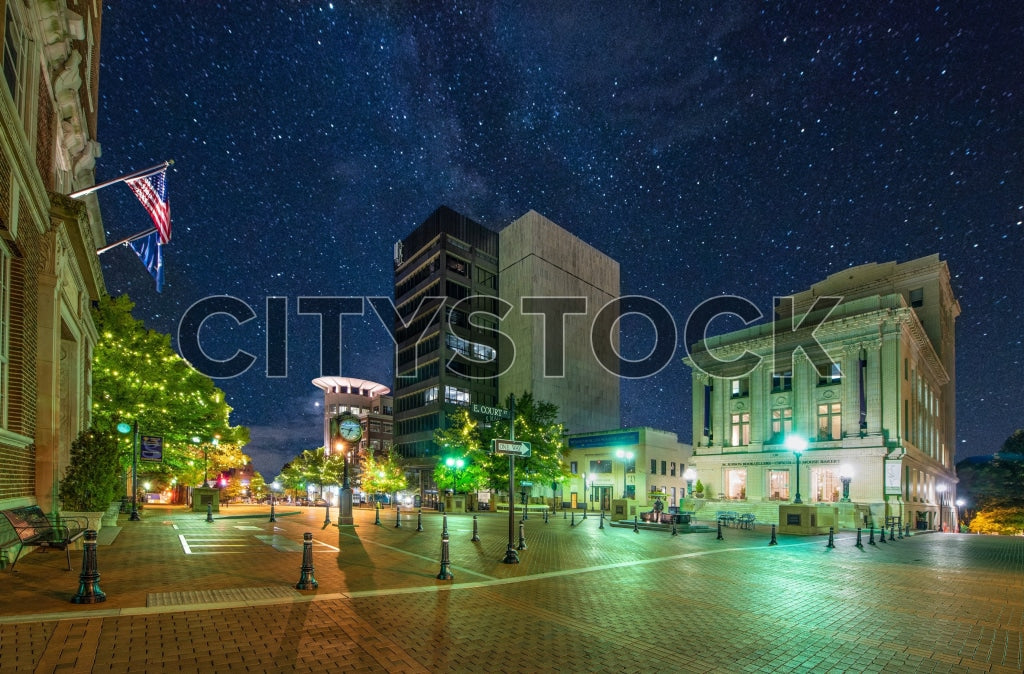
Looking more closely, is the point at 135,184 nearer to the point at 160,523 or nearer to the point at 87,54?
the point at 87,54

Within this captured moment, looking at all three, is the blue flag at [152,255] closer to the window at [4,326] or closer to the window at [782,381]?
the window at [4,326]

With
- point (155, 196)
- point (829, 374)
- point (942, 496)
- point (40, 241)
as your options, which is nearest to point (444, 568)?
point (40, 241)

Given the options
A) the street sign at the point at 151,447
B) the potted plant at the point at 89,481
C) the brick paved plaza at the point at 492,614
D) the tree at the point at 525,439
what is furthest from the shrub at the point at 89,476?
the tree at the point at 525,439

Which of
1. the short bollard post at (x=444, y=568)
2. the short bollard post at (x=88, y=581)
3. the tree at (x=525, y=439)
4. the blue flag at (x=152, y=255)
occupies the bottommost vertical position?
the tree at (x=525, y=439)

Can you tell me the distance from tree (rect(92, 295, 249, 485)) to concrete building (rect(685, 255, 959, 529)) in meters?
38.8

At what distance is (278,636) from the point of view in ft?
24.9

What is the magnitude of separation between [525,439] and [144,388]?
27.1 m

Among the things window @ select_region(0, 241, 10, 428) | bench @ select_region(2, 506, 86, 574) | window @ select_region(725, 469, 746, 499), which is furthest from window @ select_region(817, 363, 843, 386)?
window @ select_region(0, 241, 10, 428)

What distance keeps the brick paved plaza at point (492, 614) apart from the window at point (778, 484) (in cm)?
3465

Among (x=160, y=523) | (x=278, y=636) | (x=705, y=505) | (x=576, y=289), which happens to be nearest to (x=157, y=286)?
(x=160, y=523)

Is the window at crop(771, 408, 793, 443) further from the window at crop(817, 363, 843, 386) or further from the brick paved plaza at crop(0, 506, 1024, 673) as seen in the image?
the brick paved plaza at crop(0, 506, 1024, 673)

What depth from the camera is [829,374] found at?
4966 centimetres

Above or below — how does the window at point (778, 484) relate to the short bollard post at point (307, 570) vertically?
below

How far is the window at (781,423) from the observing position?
50.8 meters
